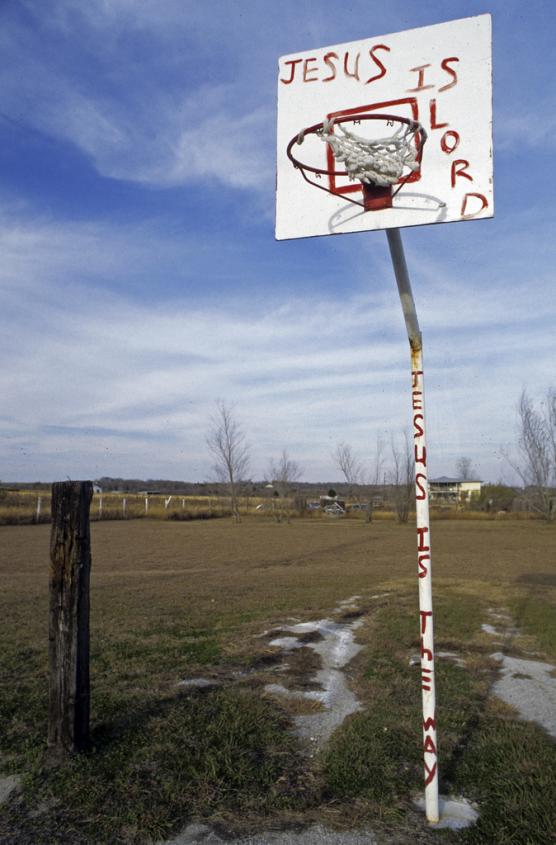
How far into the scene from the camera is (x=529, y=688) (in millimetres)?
5516

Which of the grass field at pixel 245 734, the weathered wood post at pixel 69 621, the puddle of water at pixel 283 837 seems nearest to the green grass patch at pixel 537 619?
the grass field at pixel 245 734

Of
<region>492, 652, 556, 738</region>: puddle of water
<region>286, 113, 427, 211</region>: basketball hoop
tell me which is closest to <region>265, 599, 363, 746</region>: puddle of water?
<region>492, 652, 556, 738</region>: puddle of water

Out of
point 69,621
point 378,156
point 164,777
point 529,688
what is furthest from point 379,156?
point 529,688

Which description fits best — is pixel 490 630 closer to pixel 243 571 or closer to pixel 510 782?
pixel 510 782

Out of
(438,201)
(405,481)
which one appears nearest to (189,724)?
(438,201)

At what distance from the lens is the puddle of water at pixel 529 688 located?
4809 mm

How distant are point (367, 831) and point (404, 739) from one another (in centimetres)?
119

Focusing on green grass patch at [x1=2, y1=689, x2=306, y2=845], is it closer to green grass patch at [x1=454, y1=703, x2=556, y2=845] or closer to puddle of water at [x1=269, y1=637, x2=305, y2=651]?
green grass patch at [x1=454, y1=703, x2=556, y2=845]

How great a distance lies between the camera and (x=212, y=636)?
719 centimetres

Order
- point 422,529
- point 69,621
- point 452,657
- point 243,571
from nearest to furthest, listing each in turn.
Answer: point 422,529
point 69,621
point 452,657
point 243,571

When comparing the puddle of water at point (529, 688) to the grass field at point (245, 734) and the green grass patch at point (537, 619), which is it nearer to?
the grass field at point (245, 734)

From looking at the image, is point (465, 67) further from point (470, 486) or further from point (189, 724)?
point (470, 486)

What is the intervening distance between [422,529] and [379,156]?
6.44ft

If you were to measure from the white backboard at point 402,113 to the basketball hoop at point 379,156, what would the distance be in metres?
0.05
